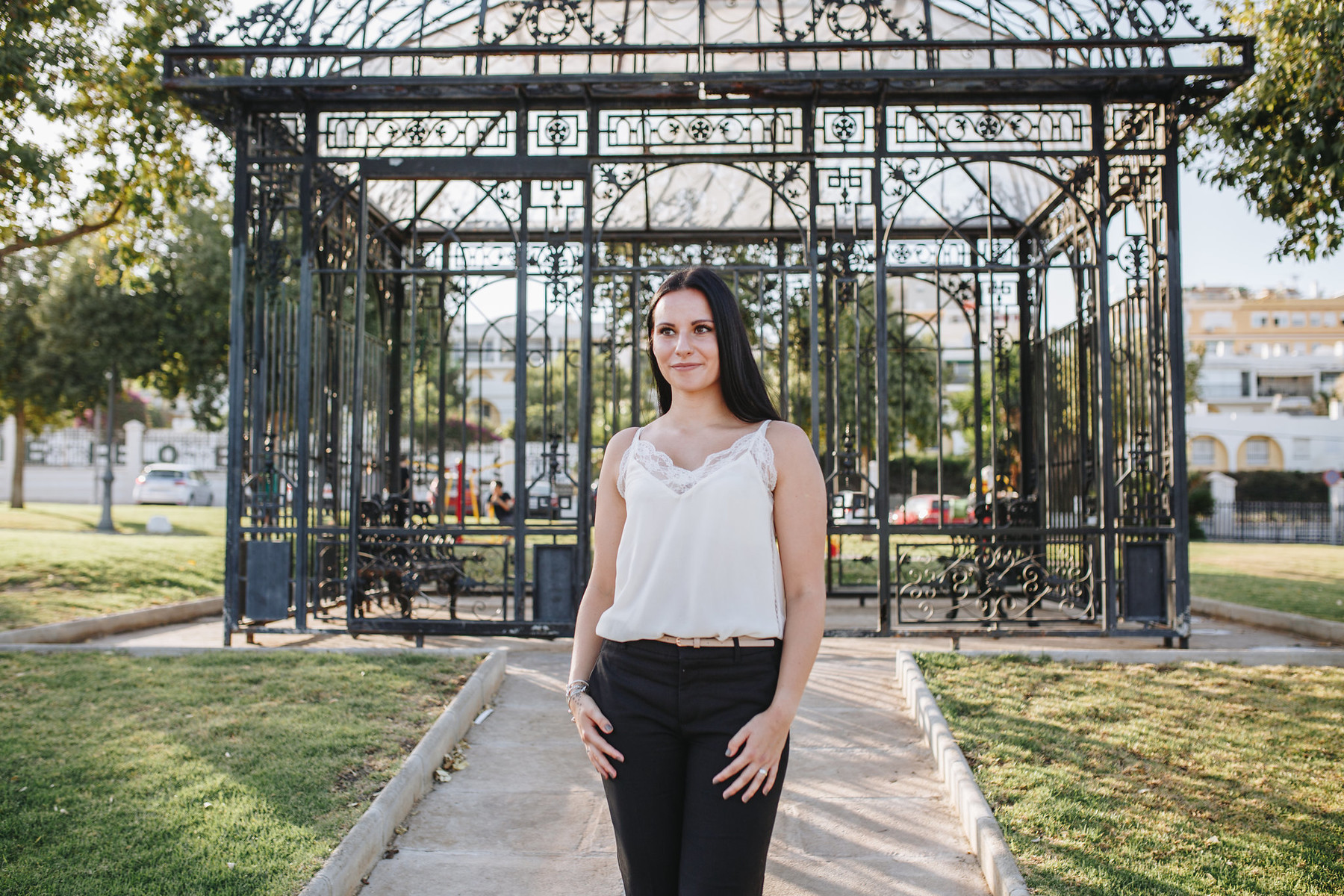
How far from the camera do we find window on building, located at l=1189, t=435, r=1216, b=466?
50094 millimetres

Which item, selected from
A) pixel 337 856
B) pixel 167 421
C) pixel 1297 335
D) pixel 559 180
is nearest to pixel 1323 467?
pixel 1297 335

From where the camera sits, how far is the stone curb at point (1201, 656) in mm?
6922

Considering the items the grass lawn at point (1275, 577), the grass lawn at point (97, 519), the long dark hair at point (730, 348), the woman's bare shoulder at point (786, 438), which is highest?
the long dark hair at point (730, 348)

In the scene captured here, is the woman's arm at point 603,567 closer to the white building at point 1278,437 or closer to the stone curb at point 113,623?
the stone curb at point 113,623

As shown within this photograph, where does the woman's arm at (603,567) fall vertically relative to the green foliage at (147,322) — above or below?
below

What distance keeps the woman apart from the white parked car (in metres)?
31.9

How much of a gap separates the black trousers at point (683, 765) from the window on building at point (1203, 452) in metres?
54.5

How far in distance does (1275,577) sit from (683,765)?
47.1ft

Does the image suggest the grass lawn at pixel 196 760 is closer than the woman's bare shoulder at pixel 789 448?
No

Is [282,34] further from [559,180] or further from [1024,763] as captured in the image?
[1024,763]

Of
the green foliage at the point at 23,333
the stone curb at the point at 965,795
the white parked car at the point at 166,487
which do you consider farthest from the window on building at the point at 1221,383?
the stone curb at the point at 965,795

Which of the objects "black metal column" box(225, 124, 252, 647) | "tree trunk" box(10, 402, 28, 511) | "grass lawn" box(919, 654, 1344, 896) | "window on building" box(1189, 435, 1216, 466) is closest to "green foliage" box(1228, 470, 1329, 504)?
"window on building" box(1189, 435, 1216, 466)

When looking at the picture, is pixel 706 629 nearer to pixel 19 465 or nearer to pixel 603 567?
pixel 603 567

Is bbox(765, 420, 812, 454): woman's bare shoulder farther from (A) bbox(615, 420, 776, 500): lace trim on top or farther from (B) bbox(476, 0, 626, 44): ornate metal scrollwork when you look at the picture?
(B) bbox(476, 0, 626, 44): ornate metal scrollwork
